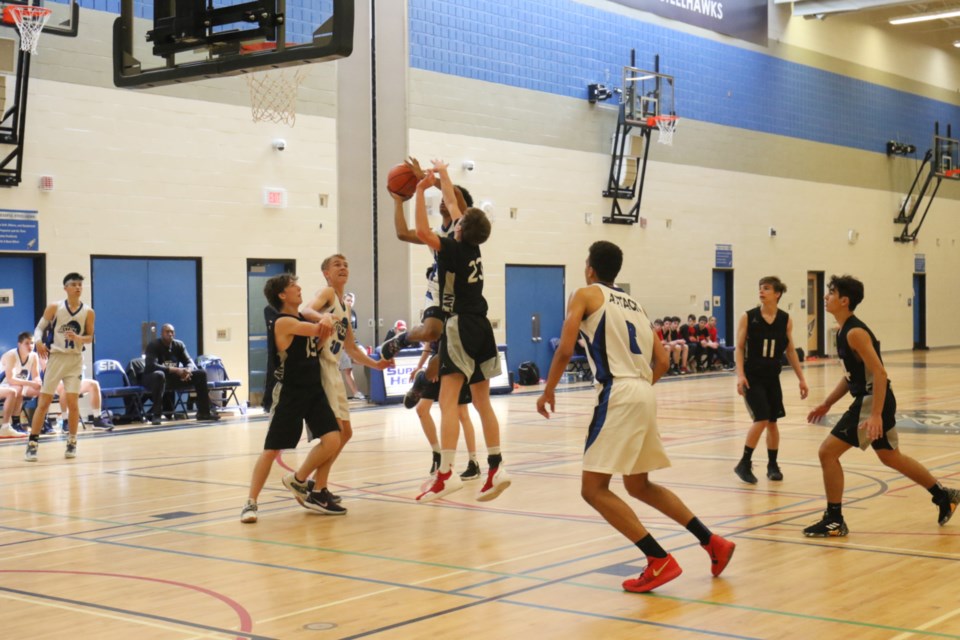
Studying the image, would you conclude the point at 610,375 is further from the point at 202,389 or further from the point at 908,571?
the point at 202,389

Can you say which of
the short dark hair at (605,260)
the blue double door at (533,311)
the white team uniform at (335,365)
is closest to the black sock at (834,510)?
the short dark hair at (605,260)

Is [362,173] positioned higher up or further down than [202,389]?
higher up

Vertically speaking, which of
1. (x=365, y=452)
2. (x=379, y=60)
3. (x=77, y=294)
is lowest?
(x=365, y=452)

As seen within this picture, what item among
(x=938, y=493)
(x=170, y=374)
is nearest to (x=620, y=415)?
(x=938, y=493)

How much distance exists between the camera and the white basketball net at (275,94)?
16109 millimetres

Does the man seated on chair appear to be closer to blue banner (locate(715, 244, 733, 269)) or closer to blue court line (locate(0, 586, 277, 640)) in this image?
blue court line (locate(0, 586, 277, 640))

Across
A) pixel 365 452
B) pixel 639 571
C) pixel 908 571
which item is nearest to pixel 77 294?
pixel 365 452

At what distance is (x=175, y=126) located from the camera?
615 inches

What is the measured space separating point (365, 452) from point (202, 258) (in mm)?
5897

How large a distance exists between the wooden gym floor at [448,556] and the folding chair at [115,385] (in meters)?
3.36

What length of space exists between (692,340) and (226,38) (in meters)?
16.1

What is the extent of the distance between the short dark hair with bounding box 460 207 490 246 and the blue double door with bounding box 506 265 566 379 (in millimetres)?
13098

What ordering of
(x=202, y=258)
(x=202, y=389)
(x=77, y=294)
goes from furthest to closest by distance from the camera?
(x=202, y=258) → (x=202, y=389) → (x=77, y=294)

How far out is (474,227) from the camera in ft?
23.7
